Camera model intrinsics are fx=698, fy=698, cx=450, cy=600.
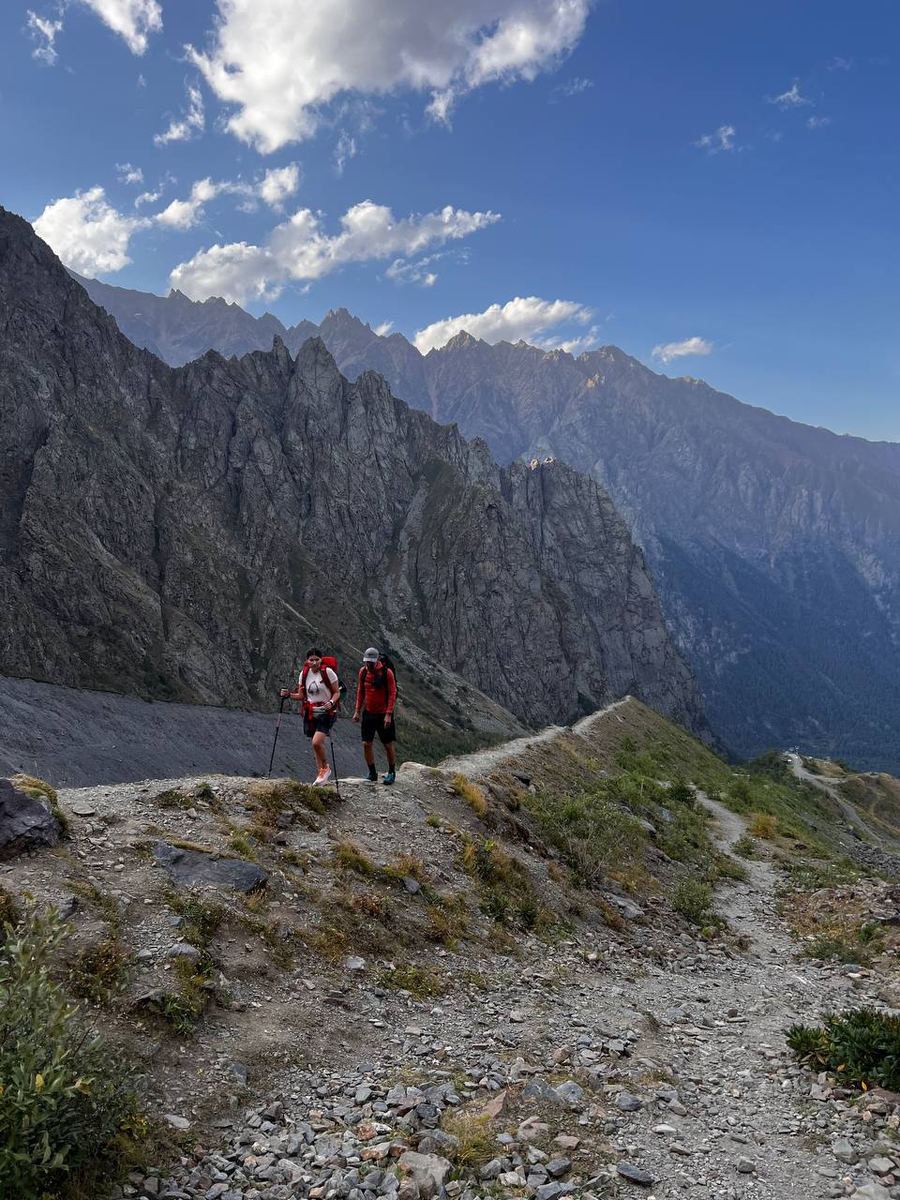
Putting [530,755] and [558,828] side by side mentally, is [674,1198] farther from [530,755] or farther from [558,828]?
[530,755]

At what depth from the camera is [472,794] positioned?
18469 mm

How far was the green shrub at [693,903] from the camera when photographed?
17.9 meters

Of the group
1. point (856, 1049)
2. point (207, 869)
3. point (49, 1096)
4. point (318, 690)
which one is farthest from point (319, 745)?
point (856, 1049)

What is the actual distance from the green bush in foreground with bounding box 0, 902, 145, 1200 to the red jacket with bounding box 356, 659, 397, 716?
1071 cm

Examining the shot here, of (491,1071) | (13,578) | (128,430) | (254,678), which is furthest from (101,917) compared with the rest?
(128,430)

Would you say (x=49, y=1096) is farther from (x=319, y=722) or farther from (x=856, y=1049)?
(x=319, y=722)

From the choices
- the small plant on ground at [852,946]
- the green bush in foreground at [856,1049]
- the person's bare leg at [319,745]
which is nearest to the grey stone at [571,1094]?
the green bush in foreground at [856,1049]

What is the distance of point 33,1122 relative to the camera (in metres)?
5.07

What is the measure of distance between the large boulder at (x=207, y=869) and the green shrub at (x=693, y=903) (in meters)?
11.7

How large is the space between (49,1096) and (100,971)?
310cm

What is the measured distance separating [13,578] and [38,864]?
475 feet

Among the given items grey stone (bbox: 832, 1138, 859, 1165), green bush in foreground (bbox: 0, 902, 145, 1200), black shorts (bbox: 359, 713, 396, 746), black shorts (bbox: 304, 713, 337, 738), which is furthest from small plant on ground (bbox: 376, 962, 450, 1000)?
black shorts (bbox: 359, 713, 396, 746)

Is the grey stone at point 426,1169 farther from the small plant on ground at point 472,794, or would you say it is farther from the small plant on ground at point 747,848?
the small plant on ground at point 747,848

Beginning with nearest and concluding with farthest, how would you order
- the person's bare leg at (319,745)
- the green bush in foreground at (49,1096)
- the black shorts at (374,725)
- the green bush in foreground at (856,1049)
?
the green bush in foreground at (49,1096)
the green bush in foreground at (856,1049)
the person's bare leg at (319,745)
the black shorts at (374,725)
